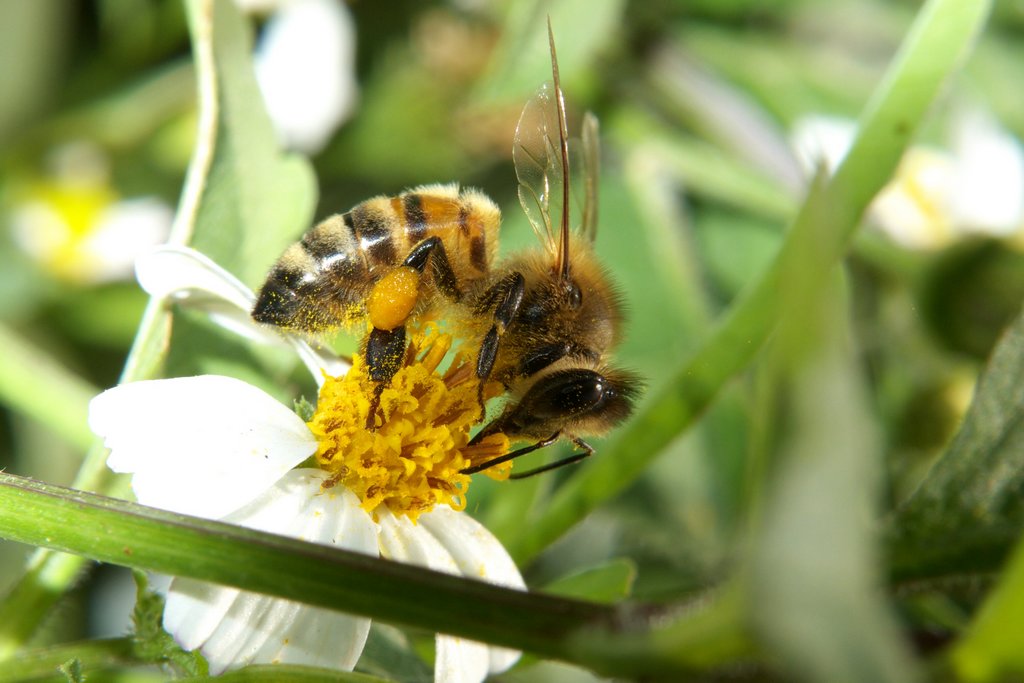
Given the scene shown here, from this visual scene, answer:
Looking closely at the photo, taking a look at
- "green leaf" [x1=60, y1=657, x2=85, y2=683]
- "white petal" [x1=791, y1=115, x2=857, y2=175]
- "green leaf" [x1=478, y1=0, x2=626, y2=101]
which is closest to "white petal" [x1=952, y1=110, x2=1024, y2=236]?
"white petal" [x1=791, y1=115, x2=857, y2=175]

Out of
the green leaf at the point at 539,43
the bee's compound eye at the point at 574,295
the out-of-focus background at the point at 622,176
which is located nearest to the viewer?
the bee's compound eye at the point at 574,295

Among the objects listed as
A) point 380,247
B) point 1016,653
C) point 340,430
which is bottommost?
point 1016,653

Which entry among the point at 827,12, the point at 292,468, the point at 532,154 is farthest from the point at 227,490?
the point at 827,12

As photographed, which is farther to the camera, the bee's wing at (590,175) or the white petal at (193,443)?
the bee's wing at (590,175)

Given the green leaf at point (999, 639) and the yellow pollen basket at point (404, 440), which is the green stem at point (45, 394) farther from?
the green leaf at point (999, 639)

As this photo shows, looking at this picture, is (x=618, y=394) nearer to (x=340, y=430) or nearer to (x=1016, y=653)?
(x=340, y=430)

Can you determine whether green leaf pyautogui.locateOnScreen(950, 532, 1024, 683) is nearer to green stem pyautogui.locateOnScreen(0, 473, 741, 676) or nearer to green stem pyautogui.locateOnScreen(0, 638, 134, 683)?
green stem pyautogui.locateOnScreen(0, 473, 741, 676)

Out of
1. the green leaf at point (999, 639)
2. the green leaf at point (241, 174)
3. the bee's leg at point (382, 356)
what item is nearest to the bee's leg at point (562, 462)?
the bee's leg at point (382, 356)
